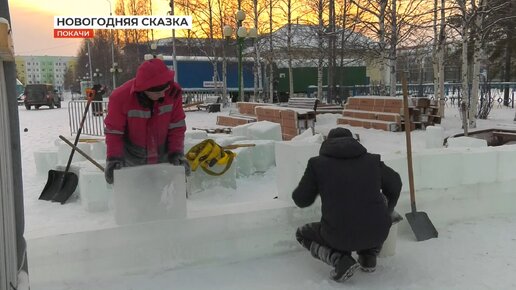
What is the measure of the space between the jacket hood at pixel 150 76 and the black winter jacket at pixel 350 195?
3.82ft

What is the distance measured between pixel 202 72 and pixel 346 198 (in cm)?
3509

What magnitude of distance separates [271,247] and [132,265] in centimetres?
109

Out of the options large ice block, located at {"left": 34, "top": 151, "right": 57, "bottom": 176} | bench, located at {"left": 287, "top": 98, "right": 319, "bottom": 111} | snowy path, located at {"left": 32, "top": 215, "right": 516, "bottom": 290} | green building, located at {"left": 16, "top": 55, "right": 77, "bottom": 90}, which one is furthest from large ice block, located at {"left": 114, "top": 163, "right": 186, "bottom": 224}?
green building, located at {"left": 16, "top": 55, "right": 77, "bottom": 90}

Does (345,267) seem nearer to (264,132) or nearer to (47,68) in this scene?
(264,132)

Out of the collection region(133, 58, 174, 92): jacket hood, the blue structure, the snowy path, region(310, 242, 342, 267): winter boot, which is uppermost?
the blue structure

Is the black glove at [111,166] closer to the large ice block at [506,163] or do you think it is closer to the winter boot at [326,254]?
the winter boot at [326,254]

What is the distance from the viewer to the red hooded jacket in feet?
10.6

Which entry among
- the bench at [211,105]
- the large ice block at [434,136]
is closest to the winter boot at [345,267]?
the large ice block at [434,136]

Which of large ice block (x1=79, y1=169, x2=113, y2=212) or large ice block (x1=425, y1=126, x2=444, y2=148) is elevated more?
large ice block (x1=425, y1=126, x2=444, y2=148)

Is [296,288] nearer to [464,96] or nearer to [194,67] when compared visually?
[464,96]

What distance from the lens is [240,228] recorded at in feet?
12.2

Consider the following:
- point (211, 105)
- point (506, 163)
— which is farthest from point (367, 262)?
point (211, 105)

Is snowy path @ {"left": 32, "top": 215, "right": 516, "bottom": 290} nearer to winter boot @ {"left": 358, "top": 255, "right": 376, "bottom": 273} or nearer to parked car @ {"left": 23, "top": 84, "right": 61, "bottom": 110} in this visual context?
winter boot @ {"left": 358, "top": 255, "right": 376, "bottom": 273}

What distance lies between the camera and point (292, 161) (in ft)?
12.8
